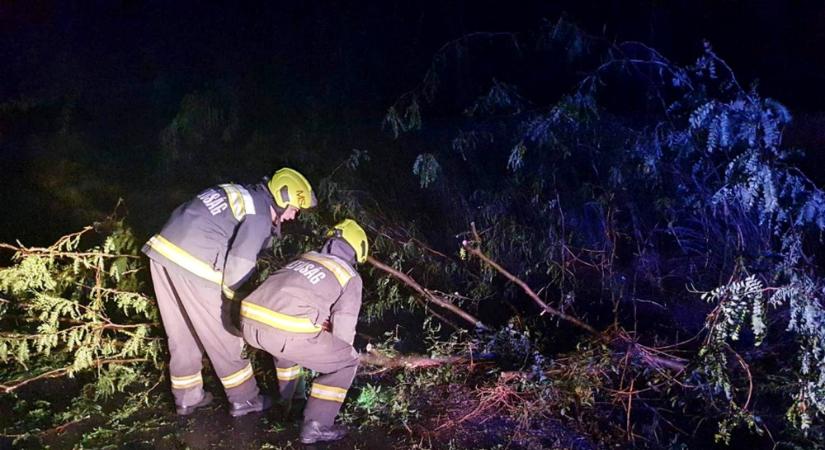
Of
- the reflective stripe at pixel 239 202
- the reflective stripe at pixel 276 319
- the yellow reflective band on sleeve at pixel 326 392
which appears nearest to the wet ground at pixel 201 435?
the yellow reflective band on sleeve at pixel 326 392

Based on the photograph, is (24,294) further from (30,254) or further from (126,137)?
(126,137)

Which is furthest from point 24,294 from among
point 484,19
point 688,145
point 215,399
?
point 484,19

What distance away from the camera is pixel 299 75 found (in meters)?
7.62

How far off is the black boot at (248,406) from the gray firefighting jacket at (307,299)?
2.40ft

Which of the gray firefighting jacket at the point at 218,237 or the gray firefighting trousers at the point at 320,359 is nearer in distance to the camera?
the gray firefighting trousers at the point at 320,359

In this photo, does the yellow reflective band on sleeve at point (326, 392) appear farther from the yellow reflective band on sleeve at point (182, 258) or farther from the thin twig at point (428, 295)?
the thin twig at point (428, 295)

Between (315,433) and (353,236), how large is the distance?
3.43 feet

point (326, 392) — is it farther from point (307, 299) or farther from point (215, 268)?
point (215, 268)

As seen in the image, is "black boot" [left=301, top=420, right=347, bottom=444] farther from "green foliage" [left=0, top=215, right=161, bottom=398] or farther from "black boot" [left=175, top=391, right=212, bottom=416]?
"green foliage" [left=0, top=215, right=161, bottom=398]

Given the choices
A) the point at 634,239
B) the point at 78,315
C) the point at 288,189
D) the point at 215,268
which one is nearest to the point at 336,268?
the point at 288,189

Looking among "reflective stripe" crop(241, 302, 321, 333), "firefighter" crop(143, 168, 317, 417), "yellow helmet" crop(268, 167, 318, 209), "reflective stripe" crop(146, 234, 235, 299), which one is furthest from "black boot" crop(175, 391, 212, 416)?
"yellow helmet" crop(268, 167, 318, 209)

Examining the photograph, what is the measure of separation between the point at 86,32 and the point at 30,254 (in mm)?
8765

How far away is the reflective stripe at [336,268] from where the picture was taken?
10.6 feet

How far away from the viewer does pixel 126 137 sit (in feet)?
30.7
